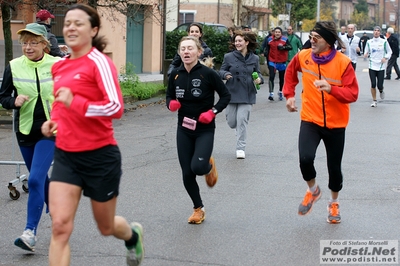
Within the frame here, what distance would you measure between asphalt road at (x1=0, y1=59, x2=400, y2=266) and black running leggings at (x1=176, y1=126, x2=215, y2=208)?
15.9 inches

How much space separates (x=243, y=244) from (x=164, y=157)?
466 centimetres

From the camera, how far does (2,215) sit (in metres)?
7.42

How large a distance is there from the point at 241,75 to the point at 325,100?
4088 millimetres

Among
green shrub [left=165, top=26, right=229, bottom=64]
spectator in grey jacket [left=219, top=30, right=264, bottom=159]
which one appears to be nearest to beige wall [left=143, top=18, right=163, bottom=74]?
green shrub [left=165, top=26, right=229, bottom=64]

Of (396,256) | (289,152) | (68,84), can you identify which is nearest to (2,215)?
(68,84)

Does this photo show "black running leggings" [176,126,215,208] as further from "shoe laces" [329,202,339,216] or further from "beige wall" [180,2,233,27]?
"beige wall" [180,2,233,27]

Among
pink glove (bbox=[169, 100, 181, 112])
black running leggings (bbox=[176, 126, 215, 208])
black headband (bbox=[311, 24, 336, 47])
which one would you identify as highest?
black headband (bbox=[311, 24, 336, 47])

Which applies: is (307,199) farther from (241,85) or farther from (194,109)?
(241,85)

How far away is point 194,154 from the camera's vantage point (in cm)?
694

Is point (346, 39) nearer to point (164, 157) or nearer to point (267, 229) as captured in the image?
point (164, 157)

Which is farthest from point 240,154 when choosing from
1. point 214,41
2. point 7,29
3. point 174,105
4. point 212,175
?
point 214,41

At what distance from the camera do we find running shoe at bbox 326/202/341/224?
7.13 m

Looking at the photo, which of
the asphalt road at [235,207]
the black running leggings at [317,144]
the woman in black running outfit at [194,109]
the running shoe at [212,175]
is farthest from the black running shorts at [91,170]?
the black running leggings at [317,144]
